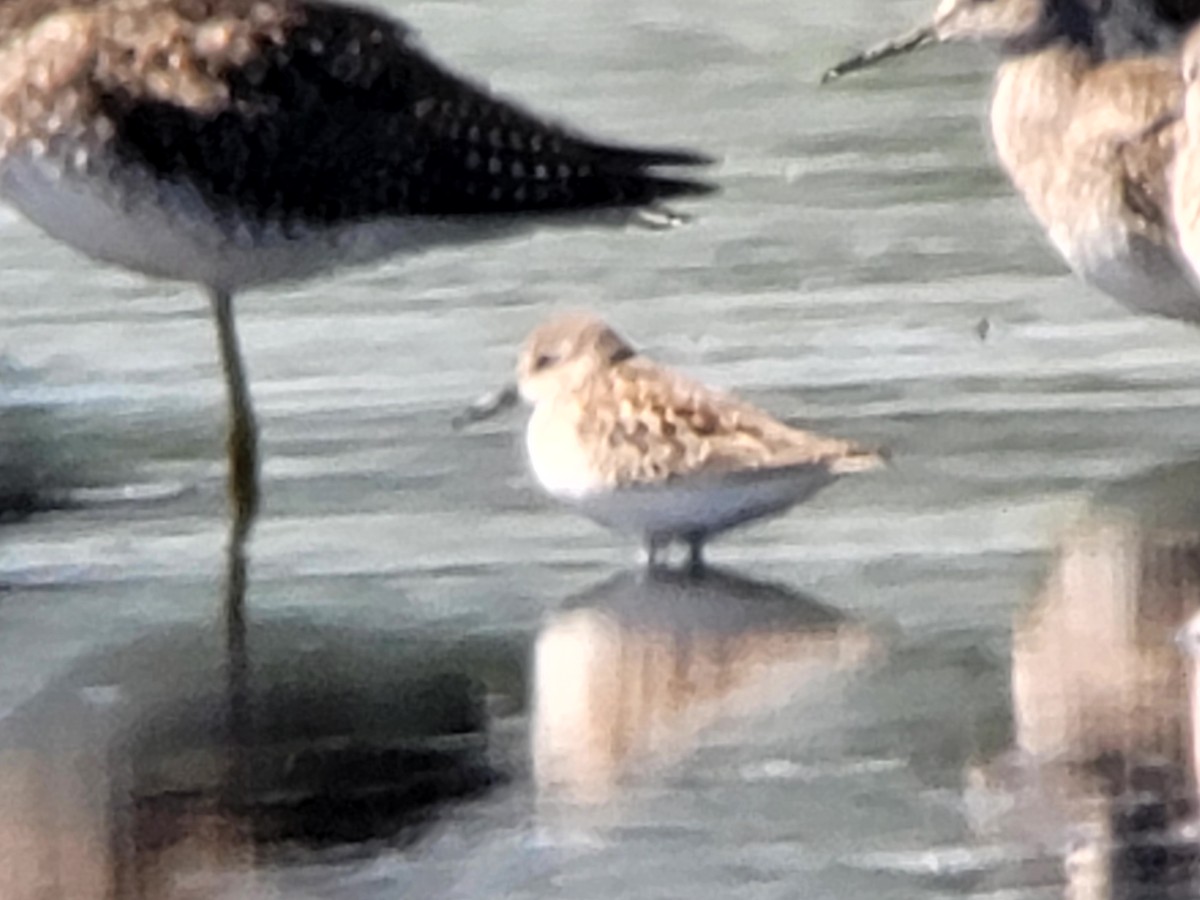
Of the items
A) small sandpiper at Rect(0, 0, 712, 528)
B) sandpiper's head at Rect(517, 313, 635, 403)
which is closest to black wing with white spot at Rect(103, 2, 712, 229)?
small sandpiper at Rect(0, 0, 712, 528)

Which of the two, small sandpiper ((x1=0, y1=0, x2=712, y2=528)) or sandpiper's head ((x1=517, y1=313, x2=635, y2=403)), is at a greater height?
small sandpiper ((x1=0, y1=0, x2=712, y2=528))

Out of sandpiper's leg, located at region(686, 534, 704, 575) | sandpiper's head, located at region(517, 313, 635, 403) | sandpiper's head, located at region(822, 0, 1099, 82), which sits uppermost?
sandpiper's head, located at region(822, 0, 1099, 82)

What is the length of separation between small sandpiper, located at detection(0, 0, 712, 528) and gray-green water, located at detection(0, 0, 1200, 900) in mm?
147

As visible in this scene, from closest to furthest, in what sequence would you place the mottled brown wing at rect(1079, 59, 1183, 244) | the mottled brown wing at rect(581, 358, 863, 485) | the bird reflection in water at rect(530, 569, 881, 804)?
1. the bird reflection in water at rect(530, 569, 881, 804)
2. the mottled brown wing at rect(581, 358, 863, 485)
3. the mottled brown wing at rect(1079, 59, 1183, 244)

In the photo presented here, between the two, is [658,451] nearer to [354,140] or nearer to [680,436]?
[680,436]

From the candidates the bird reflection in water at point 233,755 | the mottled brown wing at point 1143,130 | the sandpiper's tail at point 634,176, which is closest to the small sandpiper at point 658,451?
the bird reflection in water at point 233,755

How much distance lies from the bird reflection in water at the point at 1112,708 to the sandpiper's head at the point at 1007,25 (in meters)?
0.35

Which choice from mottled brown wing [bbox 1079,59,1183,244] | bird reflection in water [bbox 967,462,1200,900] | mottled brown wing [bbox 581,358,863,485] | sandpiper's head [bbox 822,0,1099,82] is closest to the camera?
bird reflection in water [bbox 967,462,1200,900]

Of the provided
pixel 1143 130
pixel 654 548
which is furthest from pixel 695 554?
pixel 1143 130

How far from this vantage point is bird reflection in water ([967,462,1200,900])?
1.12m

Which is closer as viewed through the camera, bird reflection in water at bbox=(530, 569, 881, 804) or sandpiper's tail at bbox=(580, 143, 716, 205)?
bird reflection in water at bbox=(530, 569, 881, 804)

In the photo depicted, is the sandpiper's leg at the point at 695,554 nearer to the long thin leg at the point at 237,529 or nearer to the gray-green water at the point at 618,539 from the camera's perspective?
the gray-green water at the point at 618,539

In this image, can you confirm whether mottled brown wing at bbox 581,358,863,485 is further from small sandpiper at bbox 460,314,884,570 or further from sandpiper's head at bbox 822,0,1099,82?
sandpiper's head at bbox 822,0,1099,82

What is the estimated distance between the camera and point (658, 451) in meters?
1.43
